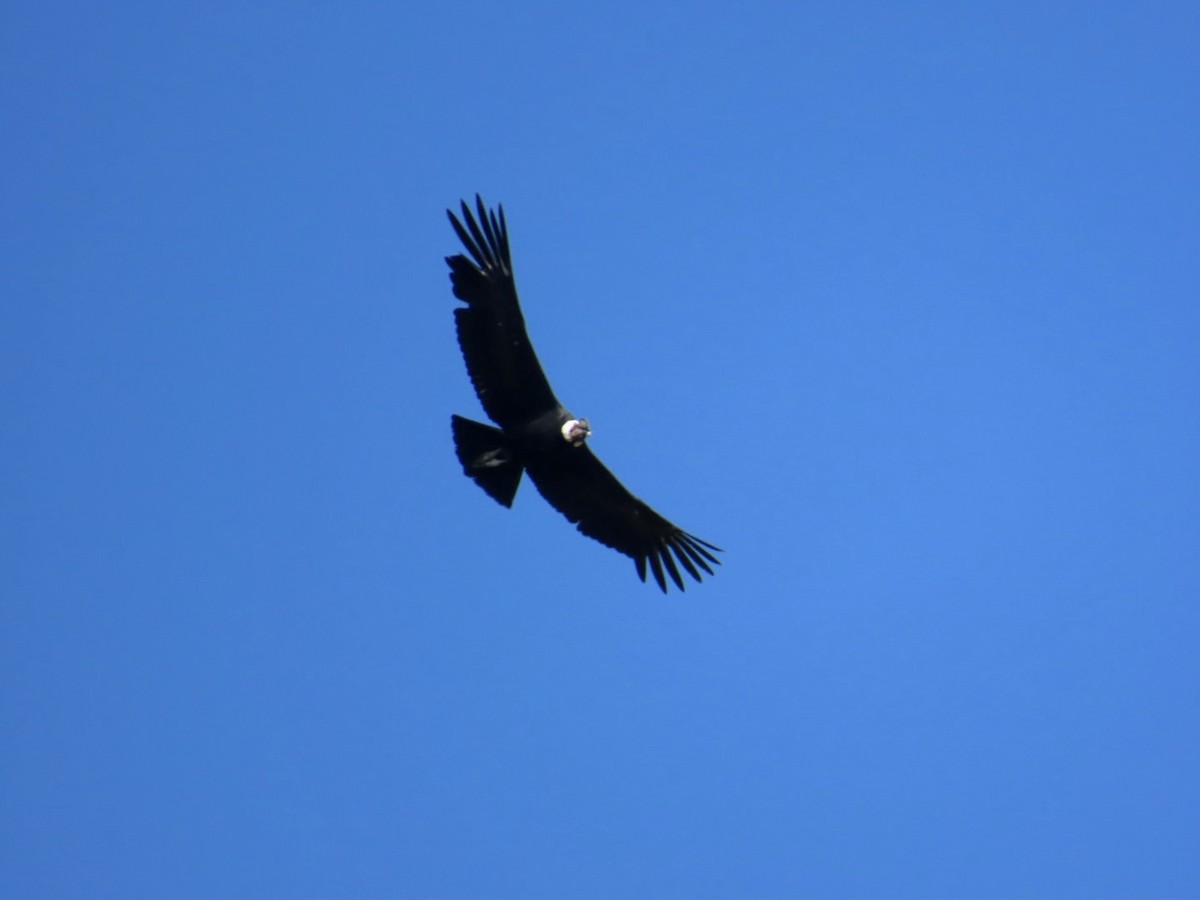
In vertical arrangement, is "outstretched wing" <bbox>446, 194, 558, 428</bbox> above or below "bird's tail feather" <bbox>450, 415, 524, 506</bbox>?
above

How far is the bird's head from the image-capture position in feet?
54.2

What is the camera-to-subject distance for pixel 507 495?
54.7ft

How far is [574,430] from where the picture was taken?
16.5m

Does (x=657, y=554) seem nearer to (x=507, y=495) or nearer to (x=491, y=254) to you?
(x=507, y=495)

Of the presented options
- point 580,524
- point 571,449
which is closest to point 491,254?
point 571,449

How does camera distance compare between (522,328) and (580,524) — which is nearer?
(522,328)

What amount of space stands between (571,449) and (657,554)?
92.2 inches

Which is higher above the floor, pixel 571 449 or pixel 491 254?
pixel 491 254

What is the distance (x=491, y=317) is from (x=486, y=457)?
5.22 ft

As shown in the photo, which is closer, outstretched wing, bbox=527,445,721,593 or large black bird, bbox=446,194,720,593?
large black bird, bbox=446,194,720,593

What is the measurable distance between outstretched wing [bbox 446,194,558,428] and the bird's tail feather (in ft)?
1.47

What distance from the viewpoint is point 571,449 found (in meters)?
16.9

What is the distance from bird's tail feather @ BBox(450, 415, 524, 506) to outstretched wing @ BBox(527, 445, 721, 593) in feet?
2.48

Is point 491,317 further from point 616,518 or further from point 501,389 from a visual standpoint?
point 616,518
